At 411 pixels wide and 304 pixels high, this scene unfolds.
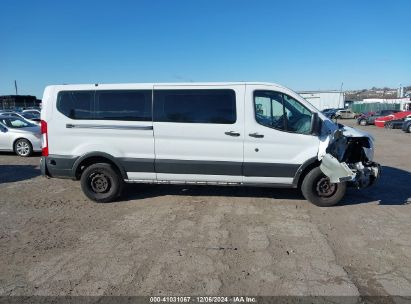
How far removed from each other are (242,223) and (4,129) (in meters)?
10.3

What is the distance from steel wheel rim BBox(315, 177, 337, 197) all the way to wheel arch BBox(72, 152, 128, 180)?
343 cm

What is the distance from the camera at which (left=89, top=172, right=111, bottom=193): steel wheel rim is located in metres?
6.41

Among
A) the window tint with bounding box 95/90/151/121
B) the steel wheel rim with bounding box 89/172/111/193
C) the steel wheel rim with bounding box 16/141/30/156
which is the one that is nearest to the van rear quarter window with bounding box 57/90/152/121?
the window tint with bounding box 95/90/151/121

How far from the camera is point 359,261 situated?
4098 millimetres

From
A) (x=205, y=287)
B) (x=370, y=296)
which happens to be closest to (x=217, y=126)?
(x=205, y=287)

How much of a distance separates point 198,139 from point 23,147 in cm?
848

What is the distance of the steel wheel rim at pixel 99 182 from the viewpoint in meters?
6.41

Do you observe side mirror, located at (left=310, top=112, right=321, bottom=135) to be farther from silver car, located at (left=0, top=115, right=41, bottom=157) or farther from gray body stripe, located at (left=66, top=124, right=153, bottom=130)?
silver car, located at (left=0, top=115, right=41, bottom=157)

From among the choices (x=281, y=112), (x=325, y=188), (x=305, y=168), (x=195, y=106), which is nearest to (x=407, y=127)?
(x=325, y=188)

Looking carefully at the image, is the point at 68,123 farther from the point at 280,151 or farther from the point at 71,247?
the point at 280,151

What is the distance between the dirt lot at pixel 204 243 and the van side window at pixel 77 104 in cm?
163

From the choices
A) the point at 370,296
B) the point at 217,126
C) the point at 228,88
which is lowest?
the point at 370,296

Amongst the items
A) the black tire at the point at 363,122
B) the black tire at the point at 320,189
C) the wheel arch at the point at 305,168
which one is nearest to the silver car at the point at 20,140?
the wheel arch at the point at 305,168

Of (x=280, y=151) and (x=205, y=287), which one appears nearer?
(x=205, y=287)
